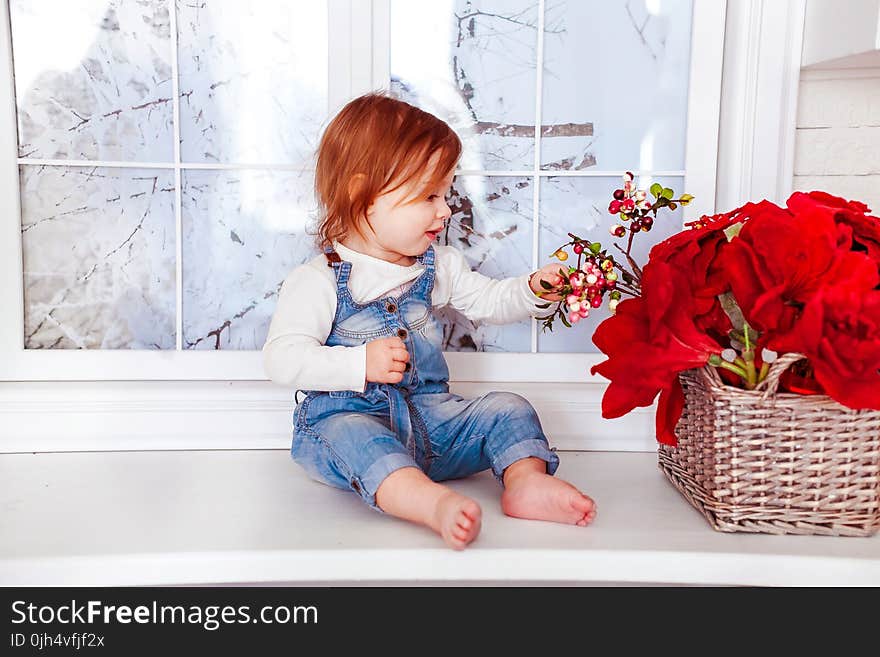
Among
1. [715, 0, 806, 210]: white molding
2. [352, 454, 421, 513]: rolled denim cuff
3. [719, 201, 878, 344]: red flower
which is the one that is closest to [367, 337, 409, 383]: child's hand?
[352, 454, 421, 513]: rolled denim cuff

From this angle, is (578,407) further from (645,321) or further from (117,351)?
(117,351)

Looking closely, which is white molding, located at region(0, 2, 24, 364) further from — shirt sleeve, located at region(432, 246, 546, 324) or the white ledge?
shirt sleeve, located at region(432, 246, 546, 324)

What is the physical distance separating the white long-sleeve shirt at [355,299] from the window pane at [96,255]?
360mm

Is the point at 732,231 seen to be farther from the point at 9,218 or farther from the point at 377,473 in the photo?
the point at 9,218

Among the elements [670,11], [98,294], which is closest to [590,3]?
[670,11]

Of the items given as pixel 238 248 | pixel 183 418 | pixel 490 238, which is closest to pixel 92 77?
pixel 238 248

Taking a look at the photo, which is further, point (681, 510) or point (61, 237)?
point (61, 237)

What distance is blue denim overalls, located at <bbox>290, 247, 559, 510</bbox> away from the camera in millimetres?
1338

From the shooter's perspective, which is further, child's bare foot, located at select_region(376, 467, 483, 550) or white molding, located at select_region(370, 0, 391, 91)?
white molding, located at select_region(370, 0, 391, 91)

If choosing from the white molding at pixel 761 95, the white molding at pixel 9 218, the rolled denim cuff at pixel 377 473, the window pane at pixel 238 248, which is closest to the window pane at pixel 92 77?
the white molding at pixel 9 218

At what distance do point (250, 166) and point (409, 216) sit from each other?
42 centimetres

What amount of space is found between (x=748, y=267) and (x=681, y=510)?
0.41 metres

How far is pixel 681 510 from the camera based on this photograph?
130cm

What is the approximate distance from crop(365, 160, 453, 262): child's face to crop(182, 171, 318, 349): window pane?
286 millimetres
